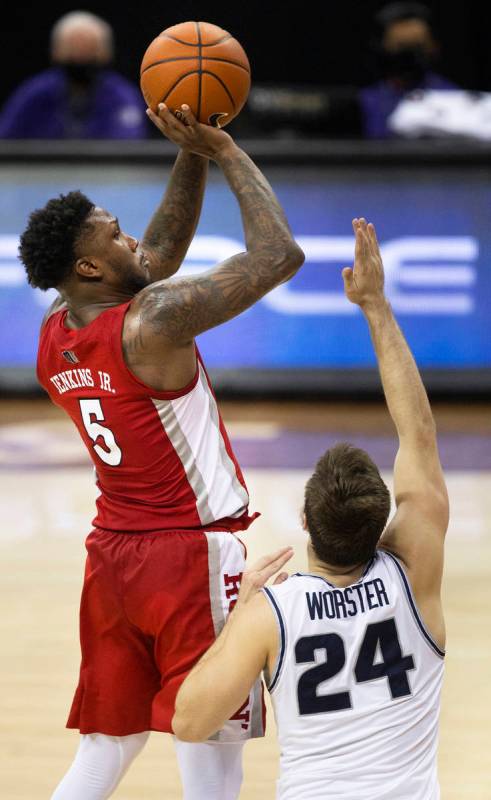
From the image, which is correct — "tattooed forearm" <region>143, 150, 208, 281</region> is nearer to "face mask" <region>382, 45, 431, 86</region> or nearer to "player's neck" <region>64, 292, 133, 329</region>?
"player's neck" <region>64, 292, 133, 329</region>

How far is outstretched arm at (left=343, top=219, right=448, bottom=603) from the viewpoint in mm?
2832

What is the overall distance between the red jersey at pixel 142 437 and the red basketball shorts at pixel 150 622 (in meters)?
0.06

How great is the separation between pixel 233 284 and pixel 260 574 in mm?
770

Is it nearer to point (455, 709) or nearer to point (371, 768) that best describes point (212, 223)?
point (455, 709)

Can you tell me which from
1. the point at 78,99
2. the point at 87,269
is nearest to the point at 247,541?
the point at 87,269

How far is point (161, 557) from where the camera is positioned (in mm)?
3236

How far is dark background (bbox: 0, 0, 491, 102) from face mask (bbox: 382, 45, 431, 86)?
237 centimetres

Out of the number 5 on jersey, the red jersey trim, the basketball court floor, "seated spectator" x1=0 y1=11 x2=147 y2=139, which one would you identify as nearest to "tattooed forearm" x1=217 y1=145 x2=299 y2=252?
the red jersey trim

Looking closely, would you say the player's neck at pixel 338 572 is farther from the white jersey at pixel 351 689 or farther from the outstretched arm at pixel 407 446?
the outstretched arm at pixel 407 446

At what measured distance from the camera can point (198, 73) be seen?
3.56m

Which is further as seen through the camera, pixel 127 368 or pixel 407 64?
pixel 407 64

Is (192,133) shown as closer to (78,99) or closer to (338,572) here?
(338,572)

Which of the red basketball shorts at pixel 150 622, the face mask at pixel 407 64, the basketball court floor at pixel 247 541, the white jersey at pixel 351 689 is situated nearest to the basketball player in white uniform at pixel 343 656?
the white jersey at pixel 351 689

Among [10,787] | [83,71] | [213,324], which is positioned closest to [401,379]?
[213,324]
